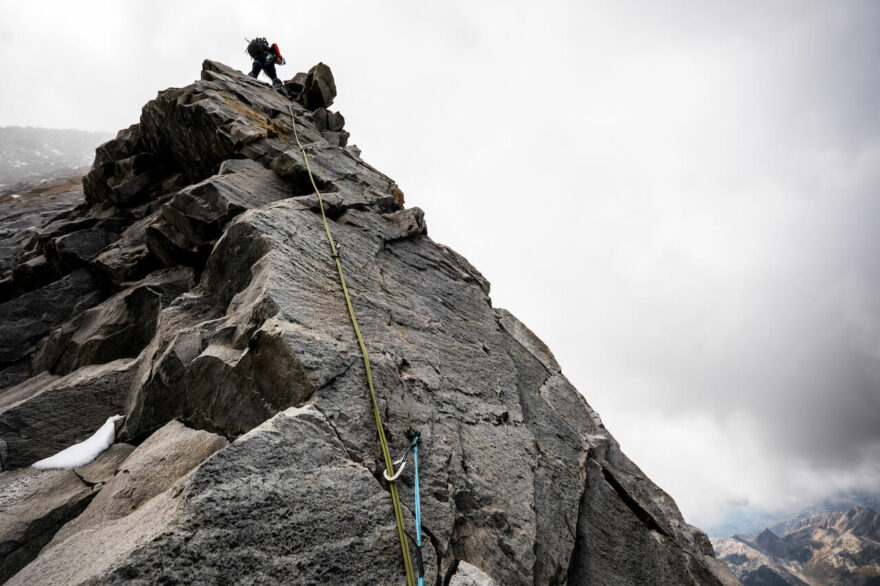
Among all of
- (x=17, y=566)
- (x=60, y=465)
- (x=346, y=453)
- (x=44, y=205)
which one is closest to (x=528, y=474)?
(x=346, y=453)

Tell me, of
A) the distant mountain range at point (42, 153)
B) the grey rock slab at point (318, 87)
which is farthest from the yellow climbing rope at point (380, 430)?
the distant mountain range at point (42, 153)

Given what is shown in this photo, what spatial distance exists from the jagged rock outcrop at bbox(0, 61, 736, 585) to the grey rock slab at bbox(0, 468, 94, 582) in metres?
0.42

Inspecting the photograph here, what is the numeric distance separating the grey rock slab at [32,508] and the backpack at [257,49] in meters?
18.4

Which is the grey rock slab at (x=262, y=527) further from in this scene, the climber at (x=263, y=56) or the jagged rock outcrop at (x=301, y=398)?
the climber at (x=263, y=56)

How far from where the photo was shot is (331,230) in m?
9.11

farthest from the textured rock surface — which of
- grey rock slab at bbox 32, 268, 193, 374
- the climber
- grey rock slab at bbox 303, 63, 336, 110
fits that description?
the climber

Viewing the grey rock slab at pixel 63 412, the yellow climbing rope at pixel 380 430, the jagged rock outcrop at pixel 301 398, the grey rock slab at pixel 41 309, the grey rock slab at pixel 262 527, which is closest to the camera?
the grey rock slab at pixel 262 527

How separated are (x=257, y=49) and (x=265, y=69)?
0.83 metres

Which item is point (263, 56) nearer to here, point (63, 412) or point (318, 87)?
point (318, 87)

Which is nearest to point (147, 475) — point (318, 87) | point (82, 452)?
point (82, 452)

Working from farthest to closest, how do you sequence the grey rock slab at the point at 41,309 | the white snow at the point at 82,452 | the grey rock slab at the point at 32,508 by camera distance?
the grey rock slab at the point at 41,309 < the white snow at the point at 82,452 < the grey rock slab at the point at 32,508

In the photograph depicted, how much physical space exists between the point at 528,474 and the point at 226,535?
483cm

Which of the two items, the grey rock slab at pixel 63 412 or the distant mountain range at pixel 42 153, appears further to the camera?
the distant mountain range at pixel 42 153

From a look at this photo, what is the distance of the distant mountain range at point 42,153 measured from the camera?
41.3 m
